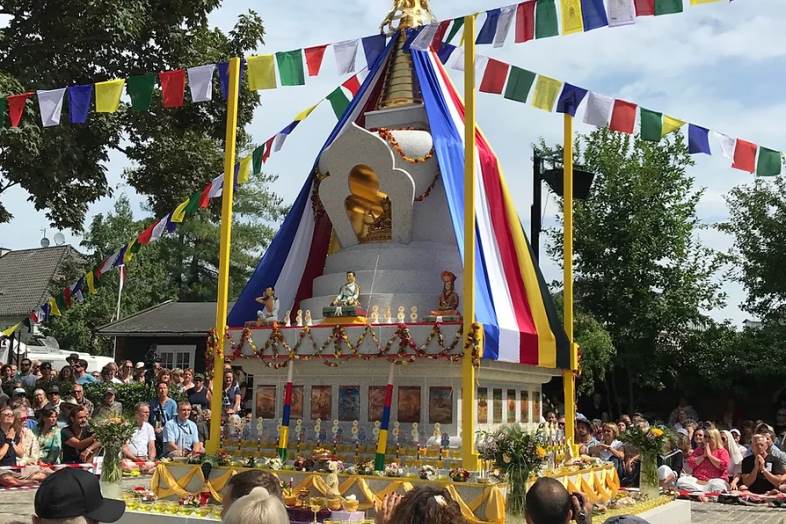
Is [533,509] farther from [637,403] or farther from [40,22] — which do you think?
[637,403]

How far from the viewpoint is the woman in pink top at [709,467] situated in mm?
14445

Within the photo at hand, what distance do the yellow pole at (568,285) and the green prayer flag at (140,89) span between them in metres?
6.71

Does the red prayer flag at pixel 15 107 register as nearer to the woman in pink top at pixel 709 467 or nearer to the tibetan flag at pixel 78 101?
the tibetan flag at pixel 78 101

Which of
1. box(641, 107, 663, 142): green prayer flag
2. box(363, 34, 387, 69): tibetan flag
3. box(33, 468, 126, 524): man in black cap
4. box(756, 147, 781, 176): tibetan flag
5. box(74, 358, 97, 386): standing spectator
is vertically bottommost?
box(33, 468, 126, 524): man in black cap

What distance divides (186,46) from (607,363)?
1654 cm

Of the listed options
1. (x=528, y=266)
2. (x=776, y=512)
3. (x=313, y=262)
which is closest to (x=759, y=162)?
(x=528, y=266)

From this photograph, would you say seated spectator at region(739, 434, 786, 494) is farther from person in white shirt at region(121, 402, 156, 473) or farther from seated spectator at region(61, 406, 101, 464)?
seated spectator at region(61, 406, 101, 464)

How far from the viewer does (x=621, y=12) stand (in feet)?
34.6

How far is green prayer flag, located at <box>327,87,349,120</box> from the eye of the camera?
16.4m

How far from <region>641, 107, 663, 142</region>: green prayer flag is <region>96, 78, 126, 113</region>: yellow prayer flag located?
812 cm

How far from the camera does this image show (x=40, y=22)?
17922 millimetres

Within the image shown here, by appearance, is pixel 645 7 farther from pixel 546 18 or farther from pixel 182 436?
pixel 182 436

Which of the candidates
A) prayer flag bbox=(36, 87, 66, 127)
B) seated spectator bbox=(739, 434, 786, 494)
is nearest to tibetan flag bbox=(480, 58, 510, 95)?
prayer flag bbox=(36, 87, 66, 127)

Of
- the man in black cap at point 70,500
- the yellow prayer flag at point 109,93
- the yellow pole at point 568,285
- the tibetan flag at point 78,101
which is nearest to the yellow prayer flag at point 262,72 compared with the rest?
the yellow prayer flag at point 109,93
